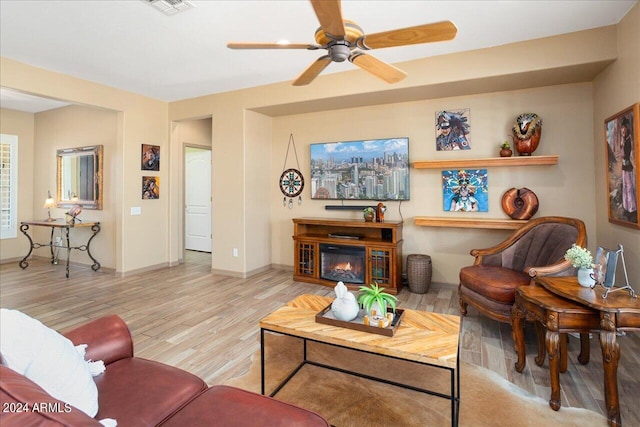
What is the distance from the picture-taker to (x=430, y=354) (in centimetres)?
161

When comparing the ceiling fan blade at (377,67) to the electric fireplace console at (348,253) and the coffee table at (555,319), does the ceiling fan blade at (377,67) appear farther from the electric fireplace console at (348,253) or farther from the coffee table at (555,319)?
the electric fireplace console at (348,253)

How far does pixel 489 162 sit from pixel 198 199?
5.77m

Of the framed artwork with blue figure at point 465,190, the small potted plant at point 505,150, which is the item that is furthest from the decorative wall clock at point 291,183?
the small potted plant at point 505,150

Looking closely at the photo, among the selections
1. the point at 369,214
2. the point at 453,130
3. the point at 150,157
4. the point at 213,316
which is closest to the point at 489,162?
the point at 453,130

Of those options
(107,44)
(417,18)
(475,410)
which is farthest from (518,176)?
(107,44)

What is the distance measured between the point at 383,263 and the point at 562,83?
9.65 feet

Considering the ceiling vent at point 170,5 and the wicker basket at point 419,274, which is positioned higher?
the ceiling vent at point 170,5

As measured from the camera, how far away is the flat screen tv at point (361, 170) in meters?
4.56

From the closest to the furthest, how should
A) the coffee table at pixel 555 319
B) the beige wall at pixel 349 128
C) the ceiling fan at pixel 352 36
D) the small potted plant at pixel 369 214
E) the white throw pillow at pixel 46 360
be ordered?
the white throw pillow at pixel 46 360
the ceiling fan at pixel 352 36
the coffee table at pixel 555 319
the beige wall at pixel 349 128
the small potted plant at pixel 369 214

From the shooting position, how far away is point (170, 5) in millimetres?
2738

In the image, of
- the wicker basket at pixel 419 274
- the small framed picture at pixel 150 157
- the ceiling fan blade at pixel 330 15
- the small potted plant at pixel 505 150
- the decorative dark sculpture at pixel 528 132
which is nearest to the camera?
the ceiling fan blade at pixel 330 15

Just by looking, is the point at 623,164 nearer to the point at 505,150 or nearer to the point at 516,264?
the point at 505,150

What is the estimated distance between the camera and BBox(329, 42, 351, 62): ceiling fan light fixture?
201cm

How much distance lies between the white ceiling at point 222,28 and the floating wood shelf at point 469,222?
1928mm
